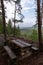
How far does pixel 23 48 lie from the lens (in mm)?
9336

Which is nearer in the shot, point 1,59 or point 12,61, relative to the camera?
point 12,61

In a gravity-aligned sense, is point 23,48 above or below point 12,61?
above

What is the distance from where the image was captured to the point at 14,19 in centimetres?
2228

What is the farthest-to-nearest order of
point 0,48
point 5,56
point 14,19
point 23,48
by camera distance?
1. point 14,19
2. point 0,48
3. point 5,56
4. point 23,48

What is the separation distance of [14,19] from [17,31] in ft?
6.32

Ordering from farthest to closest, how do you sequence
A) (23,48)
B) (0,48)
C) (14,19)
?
(14,19) → (0,48) → (23,48)

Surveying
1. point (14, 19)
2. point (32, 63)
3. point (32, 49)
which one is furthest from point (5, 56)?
point (14, 19)

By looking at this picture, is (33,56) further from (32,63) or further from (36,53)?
(32,63)

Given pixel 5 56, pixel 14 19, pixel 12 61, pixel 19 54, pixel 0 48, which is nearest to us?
pixel 12 61

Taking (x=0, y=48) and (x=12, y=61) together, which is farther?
(x=0, y=48)

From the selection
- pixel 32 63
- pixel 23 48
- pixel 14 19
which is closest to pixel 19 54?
pixel 23 48

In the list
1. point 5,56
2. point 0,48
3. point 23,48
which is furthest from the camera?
point 0,48

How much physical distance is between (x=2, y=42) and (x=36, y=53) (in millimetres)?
4191

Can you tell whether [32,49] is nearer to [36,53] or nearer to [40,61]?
[36,53]
